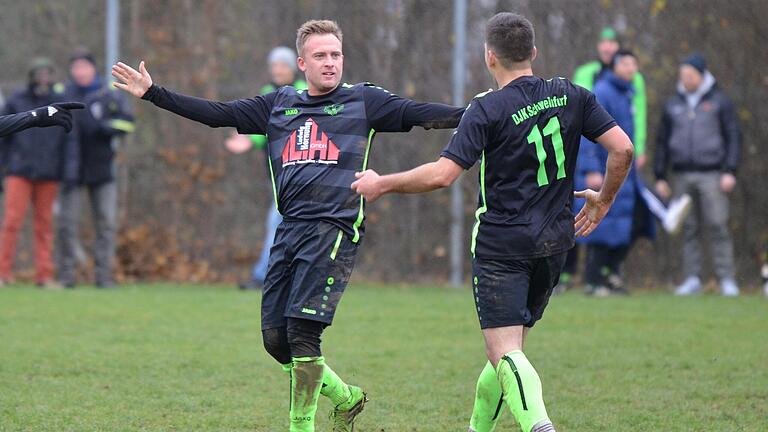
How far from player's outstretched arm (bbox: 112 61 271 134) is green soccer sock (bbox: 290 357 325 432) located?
1.15 m

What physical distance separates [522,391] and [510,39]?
1.42 metres

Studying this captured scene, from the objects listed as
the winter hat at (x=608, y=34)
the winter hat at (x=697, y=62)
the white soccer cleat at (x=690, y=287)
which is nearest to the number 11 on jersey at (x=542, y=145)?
the winter hat at (x=608, y=34)

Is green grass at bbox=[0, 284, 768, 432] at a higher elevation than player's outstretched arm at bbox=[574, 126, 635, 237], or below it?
below

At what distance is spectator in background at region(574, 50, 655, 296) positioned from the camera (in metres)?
11.0

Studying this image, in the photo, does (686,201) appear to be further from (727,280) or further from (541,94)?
(541,94)


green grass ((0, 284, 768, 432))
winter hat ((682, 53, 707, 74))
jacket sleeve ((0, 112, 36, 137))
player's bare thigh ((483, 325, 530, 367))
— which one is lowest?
green grass ((0, 284, 768, 432))

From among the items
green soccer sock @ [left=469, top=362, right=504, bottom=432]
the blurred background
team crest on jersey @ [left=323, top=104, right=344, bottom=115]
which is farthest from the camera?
the blurred background

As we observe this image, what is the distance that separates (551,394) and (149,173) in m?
7.98

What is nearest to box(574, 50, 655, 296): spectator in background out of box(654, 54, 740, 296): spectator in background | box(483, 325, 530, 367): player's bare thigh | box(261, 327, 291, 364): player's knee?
box(654, 54, 740, 296): spectator in background

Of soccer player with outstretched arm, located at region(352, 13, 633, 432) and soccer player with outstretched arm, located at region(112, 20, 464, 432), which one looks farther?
soccer player with outstretched arm, located at region(112, 20, 464, 432)

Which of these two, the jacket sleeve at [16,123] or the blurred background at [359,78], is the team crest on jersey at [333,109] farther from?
the blurred background at [359,78]

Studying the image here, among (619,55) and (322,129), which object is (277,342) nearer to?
(322,129)

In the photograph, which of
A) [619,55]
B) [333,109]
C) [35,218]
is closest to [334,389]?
[333,109]

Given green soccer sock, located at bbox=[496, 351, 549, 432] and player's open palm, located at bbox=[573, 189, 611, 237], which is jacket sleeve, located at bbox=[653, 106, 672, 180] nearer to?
player's open palm, located at bbox=[573, 189, 611, 237]
